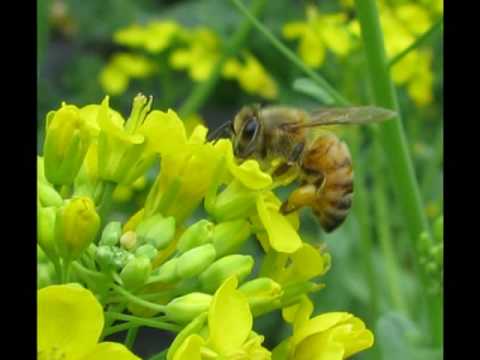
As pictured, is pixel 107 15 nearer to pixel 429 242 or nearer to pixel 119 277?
pixel 429 242

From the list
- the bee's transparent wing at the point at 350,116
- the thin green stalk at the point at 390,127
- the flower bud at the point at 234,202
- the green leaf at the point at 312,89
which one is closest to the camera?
the flower bud at the point at 234,202

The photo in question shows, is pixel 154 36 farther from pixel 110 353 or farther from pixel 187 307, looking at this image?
pixel 110 353

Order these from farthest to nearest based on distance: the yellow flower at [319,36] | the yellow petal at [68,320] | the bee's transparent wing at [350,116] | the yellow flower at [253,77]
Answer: the yellow flower at [253,77] < the yellow flower at [319,36] < the bee's transparent wing at [350,116] < the yellow petal at [68,320]

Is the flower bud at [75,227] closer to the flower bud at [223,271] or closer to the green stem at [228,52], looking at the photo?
the flower bud at [223,271]

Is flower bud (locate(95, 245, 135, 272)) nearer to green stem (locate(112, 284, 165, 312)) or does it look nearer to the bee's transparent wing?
green stem (locate(112, 284, 165, 312))

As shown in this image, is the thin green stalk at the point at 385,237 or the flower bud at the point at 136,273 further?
the thin green stalk at the point at 385,237

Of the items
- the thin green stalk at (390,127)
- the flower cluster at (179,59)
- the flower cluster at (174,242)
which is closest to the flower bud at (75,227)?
the flower cluster at (174,242)
